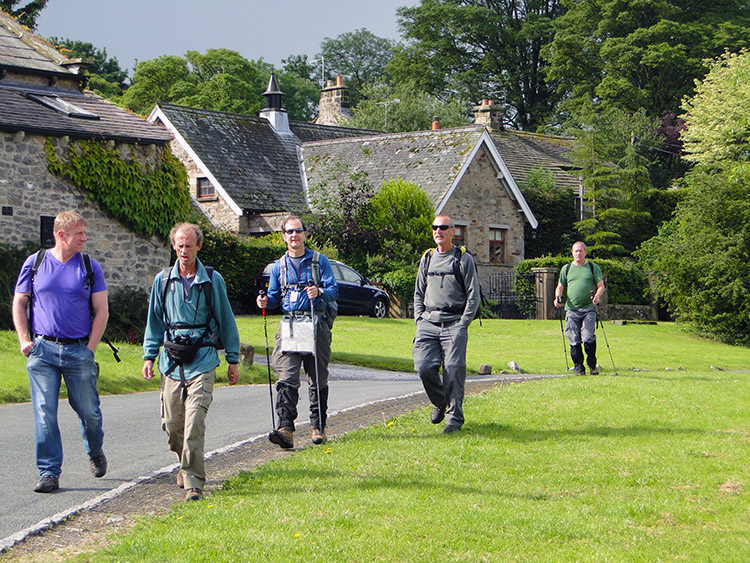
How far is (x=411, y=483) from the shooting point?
7.88 meters

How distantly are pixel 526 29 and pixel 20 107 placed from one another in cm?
5100

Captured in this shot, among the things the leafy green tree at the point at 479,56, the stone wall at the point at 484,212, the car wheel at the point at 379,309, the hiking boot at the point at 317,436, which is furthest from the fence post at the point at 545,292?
the leafy green tree at the point at 479,56

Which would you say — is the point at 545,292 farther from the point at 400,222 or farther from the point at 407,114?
the point at 407,114

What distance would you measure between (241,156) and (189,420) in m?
33.6

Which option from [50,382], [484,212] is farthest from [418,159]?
[50,382]

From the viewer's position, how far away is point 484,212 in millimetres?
40219

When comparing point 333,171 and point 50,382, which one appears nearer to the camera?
point 50,382

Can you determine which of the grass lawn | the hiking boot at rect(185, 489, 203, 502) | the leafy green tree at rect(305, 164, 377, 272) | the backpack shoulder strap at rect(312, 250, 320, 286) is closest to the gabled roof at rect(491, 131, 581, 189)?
the leafy green tree at rect(305, 164, 377, 272)

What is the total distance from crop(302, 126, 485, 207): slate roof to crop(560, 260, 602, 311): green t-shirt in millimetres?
21490

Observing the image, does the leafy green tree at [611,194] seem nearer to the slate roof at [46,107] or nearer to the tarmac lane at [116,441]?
the slate roof at [46,107]

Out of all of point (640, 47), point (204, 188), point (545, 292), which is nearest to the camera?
point (545, 292)

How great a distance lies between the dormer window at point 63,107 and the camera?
23.2m

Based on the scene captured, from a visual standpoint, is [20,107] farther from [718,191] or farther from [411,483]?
[718,191]

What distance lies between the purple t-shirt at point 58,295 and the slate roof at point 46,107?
1432cm
